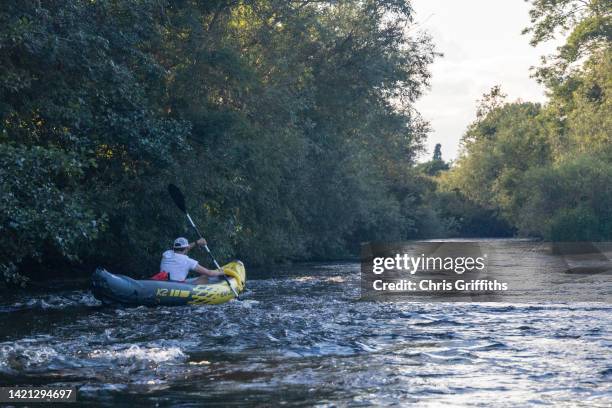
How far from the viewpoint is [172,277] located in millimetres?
16594

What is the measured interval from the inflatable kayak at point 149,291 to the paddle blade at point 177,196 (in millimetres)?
3445

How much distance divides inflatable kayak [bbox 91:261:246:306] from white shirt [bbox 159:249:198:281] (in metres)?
0.38

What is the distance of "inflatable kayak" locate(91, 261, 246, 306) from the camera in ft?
50.8

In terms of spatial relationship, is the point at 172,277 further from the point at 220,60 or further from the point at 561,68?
the point at 561,68

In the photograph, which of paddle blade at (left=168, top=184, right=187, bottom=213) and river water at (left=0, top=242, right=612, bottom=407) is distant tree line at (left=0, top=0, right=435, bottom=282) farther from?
river water at (left=0, top=242, right=612, bottom=407)

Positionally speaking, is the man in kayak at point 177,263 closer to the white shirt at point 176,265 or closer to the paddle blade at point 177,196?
the white shirt at point 176,265

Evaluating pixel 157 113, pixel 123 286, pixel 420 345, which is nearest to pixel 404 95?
pixel 157 113

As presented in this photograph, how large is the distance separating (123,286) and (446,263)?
16.5 meters

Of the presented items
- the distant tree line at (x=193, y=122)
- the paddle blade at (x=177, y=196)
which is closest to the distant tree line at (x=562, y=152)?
the distant tree line at (x=193, y=122)

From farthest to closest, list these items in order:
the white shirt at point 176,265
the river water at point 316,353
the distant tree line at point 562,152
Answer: the distant tree line at point 562,152 < the white shirt at point 176,265 < the river water at point 316,353

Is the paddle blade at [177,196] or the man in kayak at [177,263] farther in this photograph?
the paddle blade at [177,196]

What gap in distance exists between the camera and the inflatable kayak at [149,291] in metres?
15.5

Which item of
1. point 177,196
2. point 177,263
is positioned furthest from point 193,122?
point 177,263

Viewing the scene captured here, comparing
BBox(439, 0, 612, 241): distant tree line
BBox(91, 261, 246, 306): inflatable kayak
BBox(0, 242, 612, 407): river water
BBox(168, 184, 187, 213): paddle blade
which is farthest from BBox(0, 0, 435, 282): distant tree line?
BBox(439, 0, 612, 241): distant tree line
